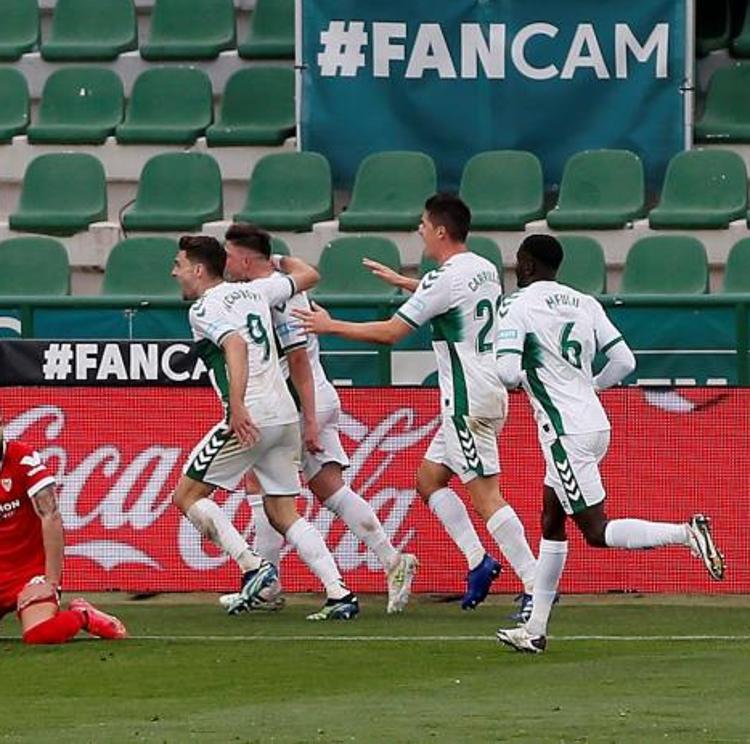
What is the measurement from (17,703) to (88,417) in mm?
4859

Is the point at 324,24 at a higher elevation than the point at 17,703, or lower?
higher

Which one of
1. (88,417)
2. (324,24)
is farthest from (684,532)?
(324,24)

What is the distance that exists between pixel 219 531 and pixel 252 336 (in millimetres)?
1033

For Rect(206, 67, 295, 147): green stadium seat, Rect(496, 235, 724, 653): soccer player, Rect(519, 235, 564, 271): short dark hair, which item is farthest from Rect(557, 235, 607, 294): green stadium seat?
Rect(519, 235, 564, 271): short dark hair

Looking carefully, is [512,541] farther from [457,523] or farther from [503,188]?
[503,188]

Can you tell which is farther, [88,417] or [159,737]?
[88,417]

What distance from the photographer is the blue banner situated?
17.5m

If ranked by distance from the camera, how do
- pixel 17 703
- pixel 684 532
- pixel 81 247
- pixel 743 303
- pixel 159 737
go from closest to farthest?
1. pixel 159 737
2. pixel 17 703
3. pixel 684 532
4. pixel 743 303
5. pixel 81 247

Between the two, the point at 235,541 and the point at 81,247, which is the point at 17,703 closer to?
the point at 235,541

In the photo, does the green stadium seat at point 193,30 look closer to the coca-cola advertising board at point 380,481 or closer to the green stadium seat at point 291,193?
the green stadium seat at point 291,193

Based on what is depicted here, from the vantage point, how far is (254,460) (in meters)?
12.6

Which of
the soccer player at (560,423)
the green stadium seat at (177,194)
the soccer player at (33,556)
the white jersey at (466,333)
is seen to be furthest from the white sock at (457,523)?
the green stadium seat at (177,194)

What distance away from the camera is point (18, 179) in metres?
19.2

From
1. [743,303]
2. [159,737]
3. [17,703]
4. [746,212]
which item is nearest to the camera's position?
[159,737]
